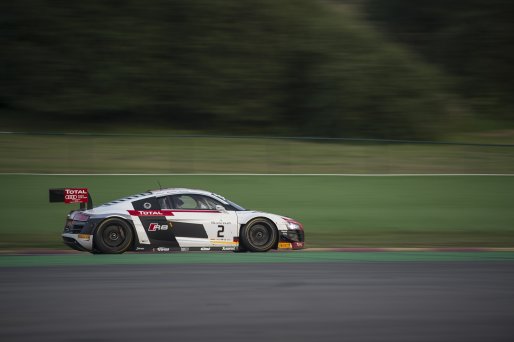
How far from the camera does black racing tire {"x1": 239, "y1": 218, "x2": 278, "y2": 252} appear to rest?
14.1 metres

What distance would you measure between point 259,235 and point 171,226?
163 centimetres

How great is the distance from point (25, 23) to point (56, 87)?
124 inches

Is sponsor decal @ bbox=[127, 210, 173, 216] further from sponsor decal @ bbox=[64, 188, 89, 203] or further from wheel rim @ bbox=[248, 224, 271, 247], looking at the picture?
wheel rim @ bbox=[248, 224, 271, 247]

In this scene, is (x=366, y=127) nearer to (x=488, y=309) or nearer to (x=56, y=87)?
(x=56, y=87)

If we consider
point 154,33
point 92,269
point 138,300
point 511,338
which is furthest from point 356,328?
point 154,33

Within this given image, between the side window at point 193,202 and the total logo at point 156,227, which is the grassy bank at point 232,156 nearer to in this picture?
the side window at point 193,202

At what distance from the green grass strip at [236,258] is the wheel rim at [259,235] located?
450 millimetres

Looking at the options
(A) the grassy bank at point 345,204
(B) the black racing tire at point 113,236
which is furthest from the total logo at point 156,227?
(A) the grassy bank at point 345,204

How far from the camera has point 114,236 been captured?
1367cm

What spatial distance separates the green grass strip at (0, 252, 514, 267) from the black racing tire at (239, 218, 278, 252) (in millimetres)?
378

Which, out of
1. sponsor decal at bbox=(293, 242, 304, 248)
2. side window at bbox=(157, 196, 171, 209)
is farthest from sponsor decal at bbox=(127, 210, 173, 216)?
sponsor decal at bbox=(293, 242, 304, 248)

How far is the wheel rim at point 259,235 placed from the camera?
1416 cm

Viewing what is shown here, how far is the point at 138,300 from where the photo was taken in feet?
29.5

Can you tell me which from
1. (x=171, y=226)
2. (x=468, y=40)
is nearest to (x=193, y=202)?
(x=171, y=226)
